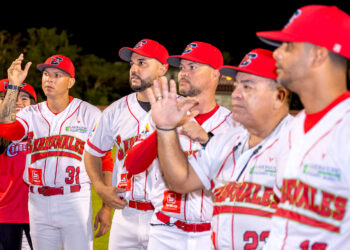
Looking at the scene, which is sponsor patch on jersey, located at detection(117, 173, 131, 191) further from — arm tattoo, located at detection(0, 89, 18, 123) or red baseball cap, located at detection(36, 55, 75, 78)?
red baseball cap, located at detection(36, 55, 75, 78)

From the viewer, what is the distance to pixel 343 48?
2.53 meters

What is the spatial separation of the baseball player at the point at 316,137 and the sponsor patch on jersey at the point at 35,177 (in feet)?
11.3

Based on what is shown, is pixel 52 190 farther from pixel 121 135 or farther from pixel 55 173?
pixel 121 135

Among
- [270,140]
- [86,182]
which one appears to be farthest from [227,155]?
[86,182]

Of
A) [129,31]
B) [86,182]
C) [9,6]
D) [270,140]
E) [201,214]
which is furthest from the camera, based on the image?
[129,31]

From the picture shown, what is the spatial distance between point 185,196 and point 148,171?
0.80 meters

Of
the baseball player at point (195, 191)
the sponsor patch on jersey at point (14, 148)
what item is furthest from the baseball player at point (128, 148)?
the sponsor patch on jersey at point (14, 148)

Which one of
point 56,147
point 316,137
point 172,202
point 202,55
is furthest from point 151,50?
point 316,137

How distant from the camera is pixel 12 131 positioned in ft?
18.0

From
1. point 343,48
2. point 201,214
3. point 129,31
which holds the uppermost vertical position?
point 129,31

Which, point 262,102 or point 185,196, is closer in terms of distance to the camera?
point 262,102

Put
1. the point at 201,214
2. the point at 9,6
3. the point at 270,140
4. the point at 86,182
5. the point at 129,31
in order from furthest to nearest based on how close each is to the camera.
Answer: the point at 129,31 < the point at 9,6 < the point at 86,182 < the point at 201,214 < the point at 270,140

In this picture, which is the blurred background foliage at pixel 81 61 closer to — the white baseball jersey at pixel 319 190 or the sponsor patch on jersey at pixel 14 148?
the sponsor patch on jersey at pixel 14 148

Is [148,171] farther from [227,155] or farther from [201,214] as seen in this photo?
[227,155]
